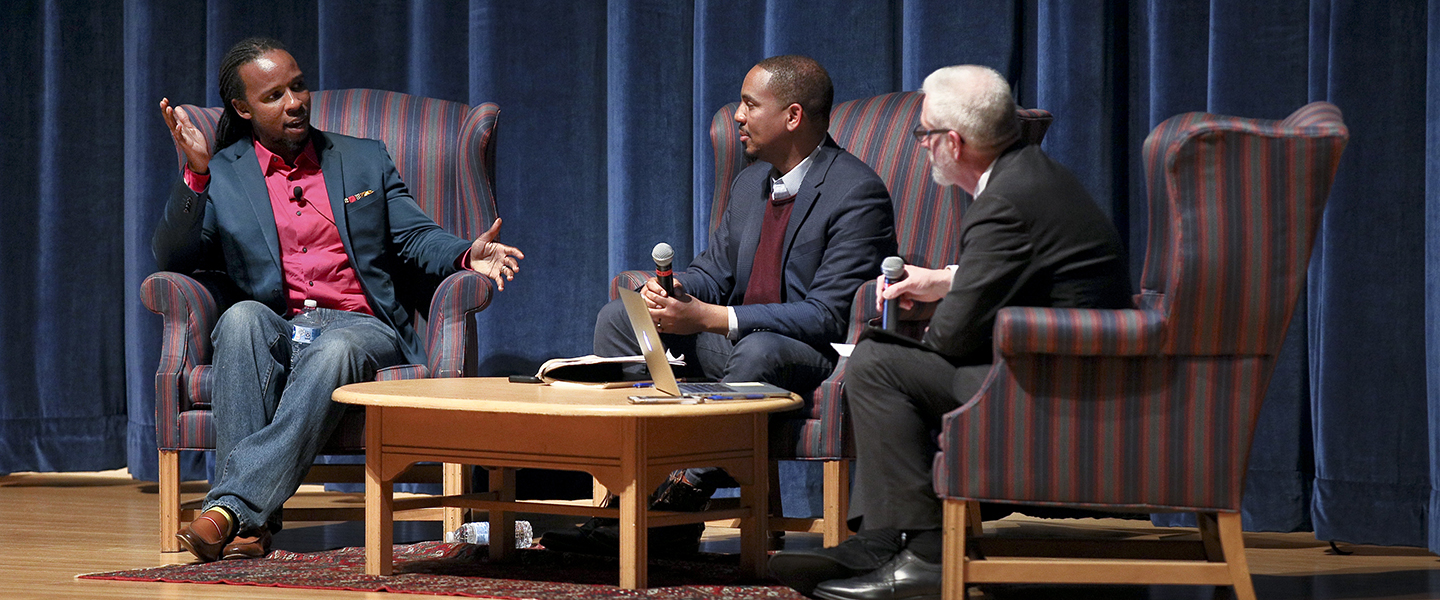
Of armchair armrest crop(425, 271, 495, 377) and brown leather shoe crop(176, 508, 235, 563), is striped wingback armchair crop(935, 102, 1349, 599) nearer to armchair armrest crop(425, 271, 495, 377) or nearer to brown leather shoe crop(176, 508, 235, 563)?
armchair armrest crop(425, 271, 495, 377)

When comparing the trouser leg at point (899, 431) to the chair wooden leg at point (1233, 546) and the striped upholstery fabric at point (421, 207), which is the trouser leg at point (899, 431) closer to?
the chair wooden leg at point (1233, 546)

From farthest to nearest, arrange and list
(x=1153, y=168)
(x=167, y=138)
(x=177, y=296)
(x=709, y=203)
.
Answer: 1. (x=167, y=138)
2. (x=709, y=203)
3. (x=177, y=296)
4. (x=1153, y=168)

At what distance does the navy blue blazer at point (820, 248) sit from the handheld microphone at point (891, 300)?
193mm

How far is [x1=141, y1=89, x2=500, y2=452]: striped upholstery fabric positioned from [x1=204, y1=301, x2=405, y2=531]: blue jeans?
8 centimetres

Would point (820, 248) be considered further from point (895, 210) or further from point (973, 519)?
point (973, 519)

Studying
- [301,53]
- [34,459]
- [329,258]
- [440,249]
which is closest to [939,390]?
[440,249]

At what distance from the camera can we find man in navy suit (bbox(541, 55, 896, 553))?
2678mm

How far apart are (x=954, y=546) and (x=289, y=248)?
5.97ft

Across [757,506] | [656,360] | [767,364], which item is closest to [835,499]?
[757,506]

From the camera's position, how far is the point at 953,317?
2.19 meters

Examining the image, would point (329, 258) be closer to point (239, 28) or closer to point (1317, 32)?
point (239, 28)

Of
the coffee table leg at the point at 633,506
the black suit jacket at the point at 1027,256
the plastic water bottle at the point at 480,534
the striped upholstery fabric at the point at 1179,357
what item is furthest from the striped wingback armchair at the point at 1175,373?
the plastic water bottle at the point at 480,534

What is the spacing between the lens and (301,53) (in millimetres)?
→ 4176

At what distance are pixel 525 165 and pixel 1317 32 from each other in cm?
207
